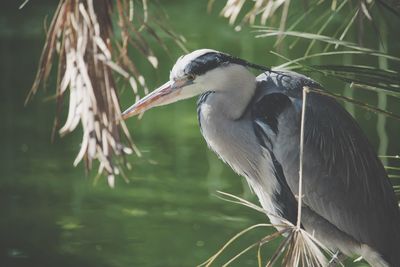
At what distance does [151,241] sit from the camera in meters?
4.70

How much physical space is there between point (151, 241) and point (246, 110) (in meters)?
1.80

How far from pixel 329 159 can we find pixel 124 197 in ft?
8.26

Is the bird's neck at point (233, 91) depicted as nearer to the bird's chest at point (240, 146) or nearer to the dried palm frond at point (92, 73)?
the bird's chest at point (240, 146)

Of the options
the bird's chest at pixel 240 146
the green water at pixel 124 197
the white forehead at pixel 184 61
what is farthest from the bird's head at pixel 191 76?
the green water at pixel 124 197

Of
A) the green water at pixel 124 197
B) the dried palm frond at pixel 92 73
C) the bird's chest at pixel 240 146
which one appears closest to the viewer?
the dried palm frond at pixel 92 73

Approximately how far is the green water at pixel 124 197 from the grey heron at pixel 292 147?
0.79 metres

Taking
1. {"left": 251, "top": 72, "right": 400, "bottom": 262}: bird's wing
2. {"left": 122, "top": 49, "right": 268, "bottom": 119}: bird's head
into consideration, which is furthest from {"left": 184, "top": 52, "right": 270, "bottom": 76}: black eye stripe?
{"left": 251, "top": 72, "right": 400, "bottom": 262}: bird's wing

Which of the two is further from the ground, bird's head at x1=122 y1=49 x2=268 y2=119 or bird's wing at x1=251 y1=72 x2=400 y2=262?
bird's head at x1=122 y1=49 x2=268 y2=119

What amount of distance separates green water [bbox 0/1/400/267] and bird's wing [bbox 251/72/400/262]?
2.89 ft

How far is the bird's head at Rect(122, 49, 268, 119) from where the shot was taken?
9.37ft

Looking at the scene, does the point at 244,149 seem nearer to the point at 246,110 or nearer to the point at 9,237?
the point at 246,110

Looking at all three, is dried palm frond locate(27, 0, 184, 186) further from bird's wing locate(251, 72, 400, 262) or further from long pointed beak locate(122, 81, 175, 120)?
bird's wing locate(251, 72, 400, 262)

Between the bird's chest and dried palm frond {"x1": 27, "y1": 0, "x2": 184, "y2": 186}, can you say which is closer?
dried palm frond {"x1": 27, "y1": 0, "x2": 184, "y2": 186}

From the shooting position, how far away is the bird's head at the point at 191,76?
2.86 m
